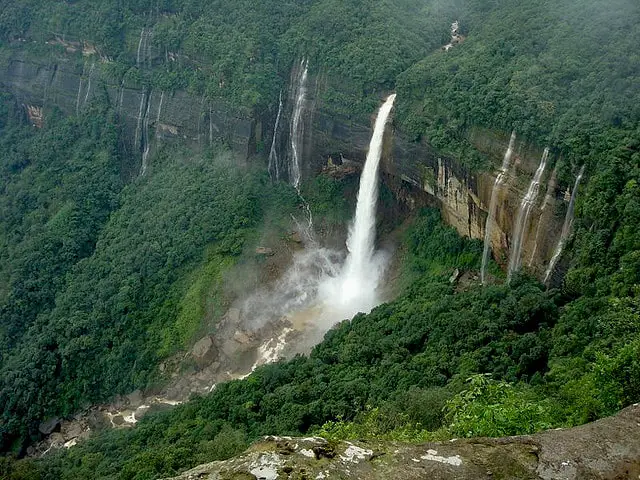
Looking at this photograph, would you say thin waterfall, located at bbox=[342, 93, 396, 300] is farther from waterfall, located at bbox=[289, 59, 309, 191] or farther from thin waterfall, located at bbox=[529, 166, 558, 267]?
thin waterfall, located at bbox=[529, 166, 558, 267]

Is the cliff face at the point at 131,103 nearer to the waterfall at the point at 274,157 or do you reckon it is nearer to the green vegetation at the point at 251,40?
the green vegetation at the point at 251,40

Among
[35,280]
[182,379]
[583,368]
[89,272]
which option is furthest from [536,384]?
[35,280]

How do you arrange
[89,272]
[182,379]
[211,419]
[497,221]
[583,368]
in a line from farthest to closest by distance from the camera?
[89,272] → [182,379] → [497,221] → [211,419] → [583,368]

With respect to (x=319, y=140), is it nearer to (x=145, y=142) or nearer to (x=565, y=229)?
(x=145, y=142)

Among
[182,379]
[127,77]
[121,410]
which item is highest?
[127,77]

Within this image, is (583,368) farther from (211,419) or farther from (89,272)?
(89,272)

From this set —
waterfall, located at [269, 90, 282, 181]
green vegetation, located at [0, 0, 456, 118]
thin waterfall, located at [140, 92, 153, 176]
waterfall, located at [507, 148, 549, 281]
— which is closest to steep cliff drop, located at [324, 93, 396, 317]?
green vegetation, located at [0, 0, 456, 118]

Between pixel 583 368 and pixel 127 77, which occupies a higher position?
pixel 127 77
